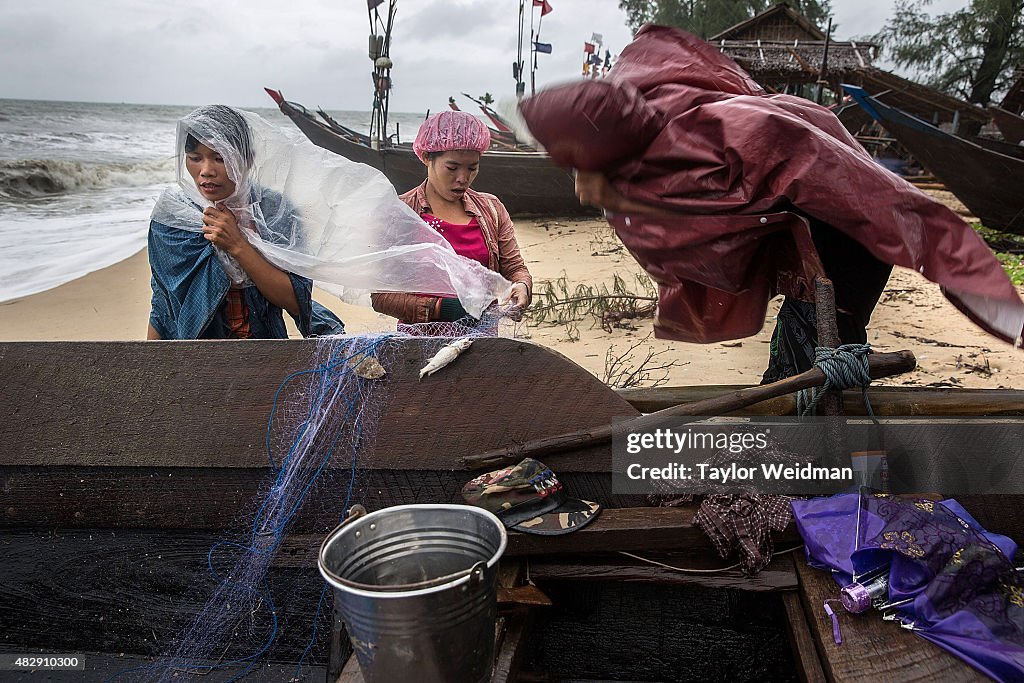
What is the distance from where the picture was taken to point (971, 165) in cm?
905

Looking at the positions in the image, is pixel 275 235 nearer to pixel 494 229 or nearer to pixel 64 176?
pixel 494 229

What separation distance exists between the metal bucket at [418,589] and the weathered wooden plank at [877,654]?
70 cm

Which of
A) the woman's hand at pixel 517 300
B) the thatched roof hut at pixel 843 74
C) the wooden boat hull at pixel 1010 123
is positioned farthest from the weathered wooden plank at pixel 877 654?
the thatched roof hut at pixel 843 74

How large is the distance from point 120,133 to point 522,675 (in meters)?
27.3

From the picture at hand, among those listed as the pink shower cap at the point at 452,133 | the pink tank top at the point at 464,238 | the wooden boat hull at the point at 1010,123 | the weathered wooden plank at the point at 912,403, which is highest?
the wooden boat hull at the point at 1010,123

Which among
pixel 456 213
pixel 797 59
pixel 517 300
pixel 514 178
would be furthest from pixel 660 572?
pixel 797 59

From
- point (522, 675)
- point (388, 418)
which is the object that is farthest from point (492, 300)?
point (522, 675)

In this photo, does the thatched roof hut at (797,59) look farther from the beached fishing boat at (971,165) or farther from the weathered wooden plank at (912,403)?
the weathered wooden plank at (912,403)

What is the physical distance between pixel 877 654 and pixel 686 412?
628mm

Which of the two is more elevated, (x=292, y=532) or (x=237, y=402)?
(x=237, y=402)

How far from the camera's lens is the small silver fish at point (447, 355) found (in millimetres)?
1754

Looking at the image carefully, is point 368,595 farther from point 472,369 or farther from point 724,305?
point 724,305

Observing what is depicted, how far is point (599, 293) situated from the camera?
244 inches

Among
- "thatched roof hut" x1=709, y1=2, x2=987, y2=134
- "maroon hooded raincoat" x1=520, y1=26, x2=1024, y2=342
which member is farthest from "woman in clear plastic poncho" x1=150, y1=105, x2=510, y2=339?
"thatched roof hut" x1=709, y1=2, x2=987, y2=134
